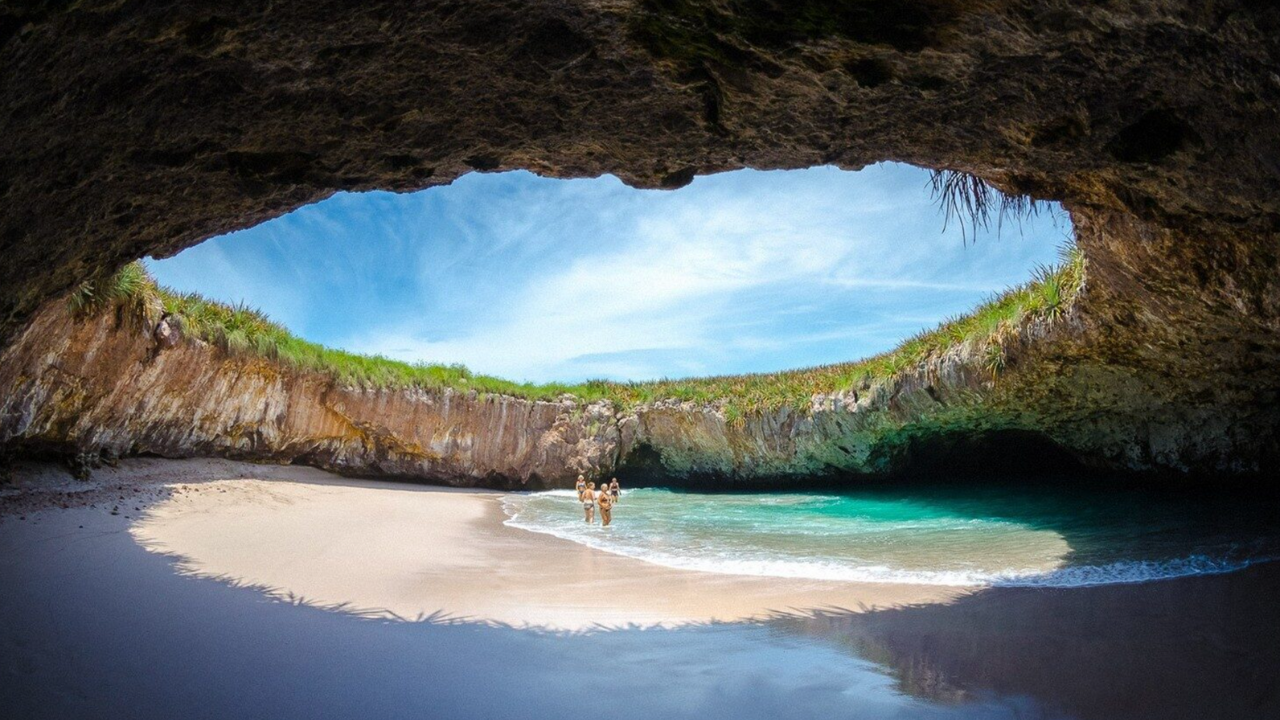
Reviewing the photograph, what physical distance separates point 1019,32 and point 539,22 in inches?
73.7

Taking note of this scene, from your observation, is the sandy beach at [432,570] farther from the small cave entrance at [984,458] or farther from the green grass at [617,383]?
the small cave entrance at [984,458]

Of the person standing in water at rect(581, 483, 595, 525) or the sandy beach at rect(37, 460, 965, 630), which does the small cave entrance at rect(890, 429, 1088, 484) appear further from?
the sandy beach at rect(37, 460, 965, 630)

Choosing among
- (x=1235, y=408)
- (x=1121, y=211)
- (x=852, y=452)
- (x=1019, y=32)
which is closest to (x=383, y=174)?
(x=1019, y=32)

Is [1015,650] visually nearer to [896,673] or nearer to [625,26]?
[896,673]

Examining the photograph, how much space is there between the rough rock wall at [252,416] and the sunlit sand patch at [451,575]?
5.32ft

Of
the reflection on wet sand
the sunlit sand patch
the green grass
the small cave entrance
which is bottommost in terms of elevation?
the sunlit sand patch

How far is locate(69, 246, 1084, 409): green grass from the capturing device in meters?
8.24

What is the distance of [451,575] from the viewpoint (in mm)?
5688

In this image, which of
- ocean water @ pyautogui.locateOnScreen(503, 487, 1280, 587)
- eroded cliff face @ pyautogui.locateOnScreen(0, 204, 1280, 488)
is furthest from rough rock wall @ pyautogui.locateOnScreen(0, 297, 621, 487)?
ocean water @ pyautogui.locateOnScreen(503, 487, 1280, 587)

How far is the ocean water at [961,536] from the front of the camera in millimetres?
5422

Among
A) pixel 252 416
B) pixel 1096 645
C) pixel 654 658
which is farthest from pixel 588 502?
pixel 1096 645

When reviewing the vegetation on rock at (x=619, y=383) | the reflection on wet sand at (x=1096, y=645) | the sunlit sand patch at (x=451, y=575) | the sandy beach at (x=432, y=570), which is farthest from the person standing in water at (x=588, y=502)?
the reflection on wet sand at (x=1096, y=645)

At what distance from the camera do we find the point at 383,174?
12.4 feet

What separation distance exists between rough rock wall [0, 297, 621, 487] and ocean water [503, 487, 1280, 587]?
13.8 feet
